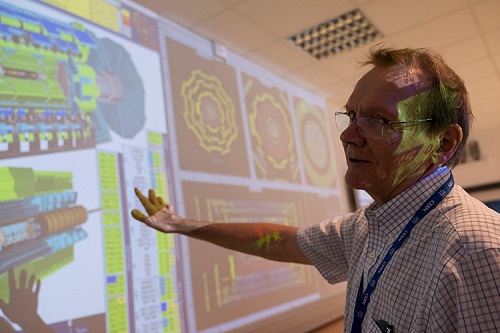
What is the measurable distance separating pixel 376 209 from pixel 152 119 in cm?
137

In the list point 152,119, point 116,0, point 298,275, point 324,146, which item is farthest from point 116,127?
point 324,146

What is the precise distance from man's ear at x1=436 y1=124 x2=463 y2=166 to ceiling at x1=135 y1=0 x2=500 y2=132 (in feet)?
3.95

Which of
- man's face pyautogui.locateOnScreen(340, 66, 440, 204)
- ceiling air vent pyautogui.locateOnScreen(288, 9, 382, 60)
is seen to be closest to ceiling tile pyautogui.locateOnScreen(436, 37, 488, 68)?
ceiling air vent pyautogui.locateOnScreen(288, 9, 382, 60)

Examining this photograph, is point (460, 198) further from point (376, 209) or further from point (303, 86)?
point (303, 86)

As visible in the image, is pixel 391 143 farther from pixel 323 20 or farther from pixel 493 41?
pixel 493 41

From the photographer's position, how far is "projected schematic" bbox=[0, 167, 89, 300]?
4.45ft

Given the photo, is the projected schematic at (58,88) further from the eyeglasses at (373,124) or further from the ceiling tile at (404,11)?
the ceiling tile at (404,11)

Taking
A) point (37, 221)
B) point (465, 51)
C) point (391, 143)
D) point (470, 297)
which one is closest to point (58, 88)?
point (37, 221)

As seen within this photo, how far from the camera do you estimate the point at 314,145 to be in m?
3.37

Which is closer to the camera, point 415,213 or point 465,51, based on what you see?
point 415,213

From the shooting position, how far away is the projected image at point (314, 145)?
322cm

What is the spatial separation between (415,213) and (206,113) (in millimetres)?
1663

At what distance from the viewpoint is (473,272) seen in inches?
25.9

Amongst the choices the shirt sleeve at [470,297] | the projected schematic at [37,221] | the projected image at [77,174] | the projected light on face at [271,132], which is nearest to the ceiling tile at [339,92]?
the projected light on face at [271,132]
